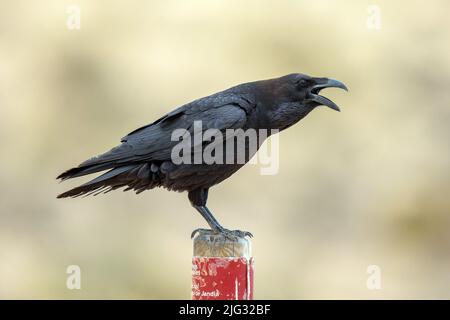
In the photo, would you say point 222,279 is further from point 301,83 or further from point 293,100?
point 301,83

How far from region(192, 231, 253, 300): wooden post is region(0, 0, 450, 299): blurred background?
20.7 feet

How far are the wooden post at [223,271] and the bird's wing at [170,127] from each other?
1.40 meters

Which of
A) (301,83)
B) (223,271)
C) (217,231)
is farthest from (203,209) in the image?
(223,271)

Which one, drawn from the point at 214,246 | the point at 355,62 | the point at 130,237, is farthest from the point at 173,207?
the point at 214,246

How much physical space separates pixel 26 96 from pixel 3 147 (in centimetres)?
105

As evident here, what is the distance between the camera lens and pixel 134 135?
7219 mm

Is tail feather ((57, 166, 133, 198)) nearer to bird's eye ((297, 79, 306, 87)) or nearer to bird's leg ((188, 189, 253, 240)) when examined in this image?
bird's leg ((188, 189, 253, 240))

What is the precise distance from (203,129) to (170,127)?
0.33 m

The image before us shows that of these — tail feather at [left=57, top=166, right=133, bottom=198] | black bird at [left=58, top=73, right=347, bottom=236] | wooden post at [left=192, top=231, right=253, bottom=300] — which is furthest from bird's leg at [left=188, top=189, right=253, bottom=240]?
wooden post at [left=192, top=231, right=253, bottom=300]

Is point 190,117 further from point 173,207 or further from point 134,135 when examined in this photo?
point 173,207

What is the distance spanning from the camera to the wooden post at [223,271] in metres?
5.65

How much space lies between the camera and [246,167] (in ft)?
44.7

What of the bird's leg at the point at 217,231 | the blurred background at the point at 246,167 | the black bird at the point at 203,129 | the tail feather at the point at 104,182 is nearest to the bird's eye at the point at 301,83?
the black bird at the point at 203,129

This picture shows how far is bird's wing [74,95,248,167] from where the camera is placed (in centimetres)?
694
